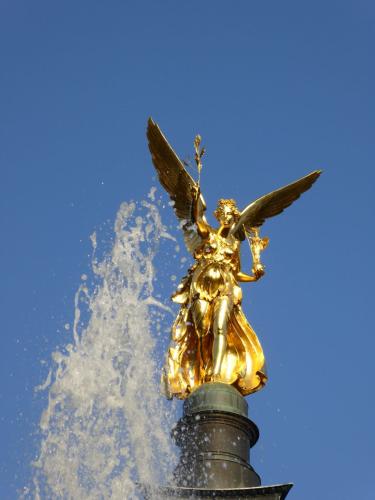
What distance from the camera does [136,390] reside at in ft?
61.5

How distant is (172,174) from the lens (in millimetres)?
21469

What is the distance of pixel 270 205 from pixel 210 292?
10.6 ft

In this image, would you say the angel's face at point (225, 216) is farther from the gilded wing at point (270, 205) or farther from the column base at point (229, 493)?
the column base at point (229, 493)

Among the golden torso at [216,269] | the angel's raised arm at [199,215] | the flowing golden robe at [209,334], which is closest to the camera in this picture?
the flowing golden robe at [209,334]

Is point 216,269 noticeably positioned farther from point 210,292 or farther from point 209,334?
point 209,334

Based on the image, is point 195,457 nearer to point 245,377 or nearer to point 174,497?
point 174,497

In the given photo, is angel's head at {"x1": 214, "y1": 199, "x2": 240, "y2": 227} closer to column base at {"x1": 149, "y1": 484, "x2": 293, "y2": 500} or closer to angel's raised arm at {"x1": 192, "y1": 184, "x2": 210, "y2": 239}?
angel's raised arm at {"x1": 192, "y1": 184, "x2": 210, "y2": 239}

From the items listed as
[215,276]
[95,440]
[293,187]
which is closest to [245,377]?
[215,276]

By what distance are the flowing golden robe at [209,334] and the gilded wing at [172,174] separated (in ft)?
3.78

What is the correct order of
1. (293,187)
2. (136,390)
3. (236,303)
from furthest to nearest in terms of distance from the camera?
(293,187)
(236,303)
(136,390)

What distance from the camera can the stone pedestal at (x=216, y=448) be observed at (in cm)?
1551

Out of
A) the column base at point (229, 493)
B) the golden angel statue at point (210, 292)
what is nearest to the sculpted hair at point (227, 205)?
the golden angel statue at point (210, 292)

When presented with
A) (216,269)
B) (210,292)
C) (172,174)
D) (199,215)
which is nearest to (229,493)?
(210,292)

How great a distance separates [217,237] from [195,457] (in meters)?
5.39
